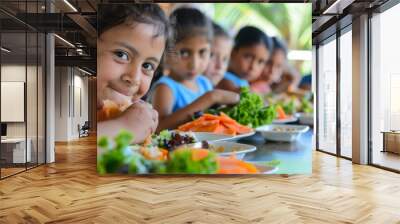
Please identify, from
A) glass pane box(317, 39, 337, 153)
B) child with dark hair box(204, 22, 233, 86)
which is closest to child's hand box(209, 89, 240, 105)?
child with dark hair box(204, 22, 233, 86)

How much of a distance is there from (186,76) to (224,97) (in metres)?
0.66

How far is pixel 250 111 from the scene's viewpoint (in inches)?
230

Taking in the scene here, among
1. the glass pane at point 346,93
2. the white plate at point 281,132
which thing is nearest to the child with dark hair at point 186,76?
the white plate at point 281,132

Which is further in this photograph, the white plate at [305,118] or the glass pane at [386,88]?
the glass pane at [386,88]

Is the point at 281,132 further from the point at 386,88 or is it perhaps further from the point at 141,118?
the point at 386,88

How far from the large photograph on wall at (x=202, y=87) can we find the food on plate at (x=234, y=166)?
0.02 m

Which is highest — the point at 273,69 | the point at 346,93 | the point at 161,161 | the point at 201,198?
the point at 273,69

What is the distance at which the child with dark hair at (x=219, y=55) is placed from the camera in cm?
580

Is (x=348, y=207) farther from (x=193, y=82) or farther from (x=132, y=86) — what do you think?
(x=132, y=86)

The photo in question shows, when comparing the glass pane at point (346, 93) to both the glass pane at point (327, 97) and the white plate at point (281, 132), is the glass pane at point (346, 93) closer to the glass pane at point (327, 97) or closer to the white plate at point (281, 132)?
the glass pane at point (327, 97)

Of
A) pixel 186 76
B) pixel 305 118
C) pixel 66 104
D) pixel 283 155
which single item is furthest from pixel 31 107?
pixel 66 104

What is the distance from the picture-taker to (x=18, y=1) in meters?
6.22

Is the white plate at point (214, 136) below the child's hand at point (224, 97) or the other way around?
below

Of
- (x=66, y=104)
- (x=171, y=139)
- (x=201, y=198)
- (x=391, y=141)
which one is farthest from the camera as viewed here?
(x=66, y=104)
